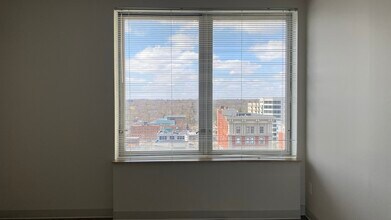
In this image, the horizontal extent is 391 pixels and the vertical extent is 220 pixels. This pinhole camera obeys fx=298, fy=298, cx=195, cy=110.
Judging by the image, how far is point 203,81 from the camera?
11.0 feet

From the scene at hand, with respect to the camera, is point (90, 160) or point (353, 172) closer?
point (353, 172)

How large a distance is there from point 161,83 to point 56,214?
1842 mm

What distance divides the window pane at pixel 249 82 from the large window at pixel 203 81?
11mm

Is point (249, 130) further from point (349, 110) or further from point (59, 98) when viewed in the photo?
point (59, 98)

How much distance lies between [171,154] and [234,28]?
158cm

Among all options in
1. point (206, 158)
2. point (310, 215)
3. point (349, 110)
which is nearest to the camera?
point (349, 110)

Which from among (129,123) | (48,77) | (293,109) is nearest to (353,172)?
(293,109)

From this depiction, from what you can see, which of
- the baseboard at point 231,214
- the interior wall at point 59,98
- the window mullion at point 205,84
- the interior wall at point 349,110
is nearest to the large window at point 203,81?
the window mullion at point 205,84

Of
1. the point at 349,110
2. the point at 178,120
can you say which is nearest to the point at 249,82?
the point at 178,120

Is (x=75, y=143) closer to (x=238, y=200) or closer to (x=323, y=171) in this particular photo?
(x=238, y=200)

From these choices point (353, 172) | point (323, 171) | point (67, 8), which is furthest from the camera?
point (67, 8)

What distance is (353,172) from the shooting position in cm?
232

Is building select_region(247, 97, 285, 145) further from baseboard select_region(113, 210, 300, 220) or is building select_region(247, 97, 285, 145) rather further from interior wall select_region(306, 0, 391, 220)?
baseboard select_region(113, 210, 300, 220)

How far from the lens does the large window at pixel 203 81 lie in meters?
3.31
